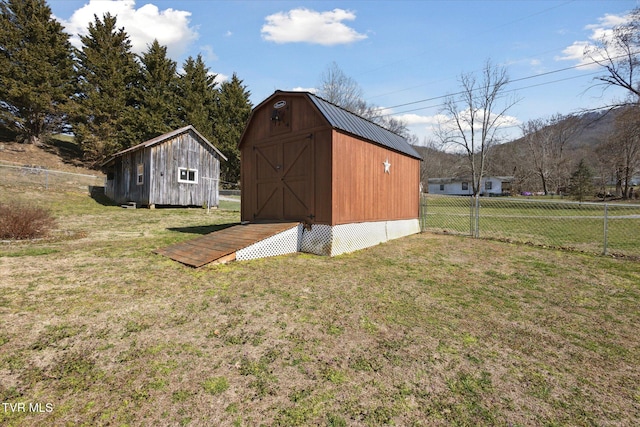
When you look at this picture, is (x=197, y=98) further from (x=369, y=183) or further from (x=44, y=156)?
(x=369, y=183)

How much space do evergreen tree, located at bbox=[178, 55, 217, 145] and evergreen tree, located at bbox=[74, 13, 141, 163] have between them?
4.48 metres

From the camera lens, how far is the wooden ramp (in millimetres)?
6328

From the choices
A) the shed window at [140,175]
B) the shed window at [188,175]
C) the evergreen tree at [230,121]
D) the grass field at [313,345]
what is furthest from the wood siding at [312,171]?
the evergreen tree at [230,121]

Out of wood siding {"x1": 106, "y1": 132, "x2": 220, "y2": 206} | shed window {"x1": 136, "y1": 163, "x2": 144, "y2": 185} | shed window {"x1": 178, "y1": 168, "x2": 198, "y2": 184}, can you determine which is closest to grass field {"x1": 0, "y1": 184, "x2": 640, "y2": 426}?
wood siding {"x1": 106, "y1": 132, "x2": 220, "y2": 206}

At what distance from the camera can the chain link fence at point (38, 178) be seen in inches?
701

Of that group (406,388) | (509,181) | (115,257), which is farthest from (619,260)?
(509,181)

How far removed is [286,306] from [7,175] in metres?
24.0

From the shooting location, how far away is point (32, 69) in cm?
2405

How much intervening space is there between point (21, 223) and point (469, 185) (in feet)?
194

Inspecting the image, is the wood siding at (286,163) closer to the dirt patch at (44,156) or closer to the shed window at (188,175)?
the shed window at (188,175)

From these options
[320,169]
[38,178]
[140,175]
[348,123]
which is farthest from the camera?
[38,178]

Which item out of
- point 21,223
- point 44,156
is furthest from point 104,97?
point 21,223

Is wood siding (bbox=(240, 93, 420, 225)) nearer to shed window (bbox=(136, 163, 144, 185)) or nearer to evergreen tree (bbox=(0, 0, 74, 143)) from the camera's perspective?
shed window (bbox=(136, 163, 144, 185))

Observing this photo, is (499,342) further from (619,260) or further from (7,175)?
(7,175)
